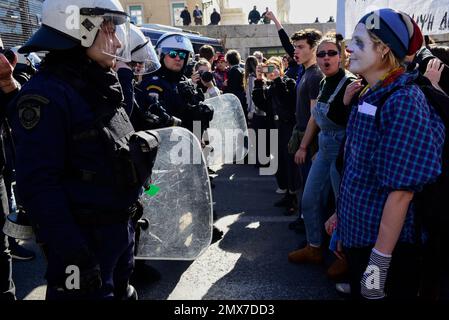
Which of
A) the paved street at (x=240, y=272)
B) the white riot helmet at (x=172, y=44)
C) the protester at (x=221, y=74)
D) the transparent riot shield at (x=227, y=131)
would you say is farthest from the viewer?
the protester at (x=221, y=74)

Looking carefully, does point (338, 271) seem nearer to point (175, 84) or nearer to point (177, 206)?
point (177, 206)

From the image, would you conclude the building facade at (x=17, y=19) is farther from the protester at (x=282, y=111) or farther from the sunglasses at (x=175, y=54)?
the sunglasses at (x=175, y=54)

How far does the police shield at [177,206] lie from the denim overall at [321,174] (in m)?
1.06

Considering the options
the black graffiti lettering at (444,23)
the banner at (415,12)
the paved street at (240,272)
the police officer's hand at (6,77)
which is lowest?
the paved street at (240,272)

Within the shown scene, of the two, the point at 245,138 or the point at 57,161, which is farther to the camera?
the point at 245,138

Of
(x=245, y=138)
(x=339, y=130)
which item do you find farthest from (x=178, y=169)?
(x=245, y=138)

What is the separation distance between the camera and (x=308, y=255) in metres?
3.32

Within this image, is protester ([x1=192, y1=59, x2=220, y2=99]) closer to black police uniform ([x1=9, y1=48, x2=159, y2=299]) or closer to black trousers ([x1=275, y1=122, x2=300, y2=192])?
black trousers ([x1=275, y1=122, x2=300, y2=192])

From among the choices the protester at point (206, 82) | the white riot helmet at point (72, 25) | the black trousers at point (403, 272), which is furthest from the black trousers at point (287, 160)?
the white riot helmet at point (72, 25)

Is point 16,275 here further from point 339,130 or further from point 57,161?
point 339,130

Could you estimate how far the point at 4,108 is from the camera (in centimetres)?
282

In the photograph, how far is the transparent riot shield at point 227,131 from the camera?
4414 mm

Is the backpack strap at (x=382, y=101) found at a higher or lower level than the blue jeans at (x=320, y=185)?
higher

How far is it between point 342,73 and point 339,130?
489mm
